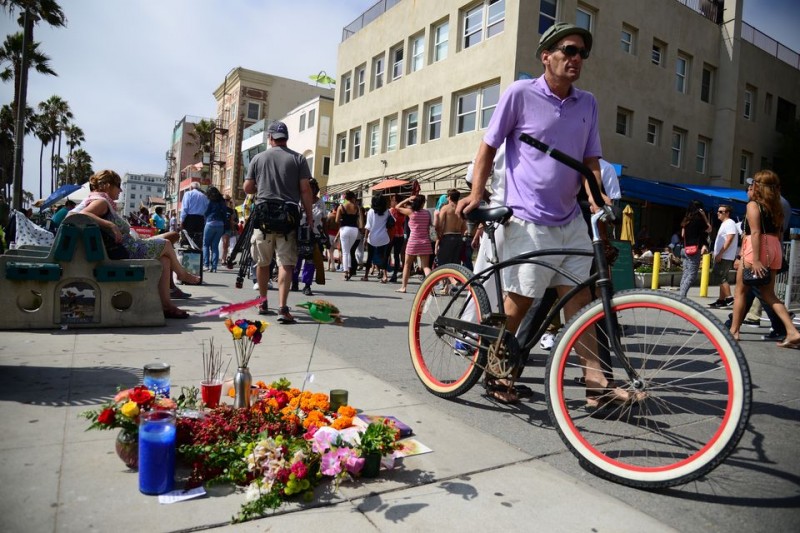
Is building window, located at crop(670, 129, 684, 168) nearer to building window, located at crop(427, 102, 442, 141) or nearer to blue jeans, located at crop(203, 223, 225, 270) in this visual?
building window, located at crop(427, 102, 442, 141)

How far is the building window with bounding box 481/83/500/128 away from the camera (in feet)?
65.6

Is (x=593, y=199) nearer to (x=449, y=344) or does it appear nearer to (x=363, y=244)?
(x=449, y=344)

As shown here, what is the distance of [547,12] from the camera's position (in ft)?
64.1

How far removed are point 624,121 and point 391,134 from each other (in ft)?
33.3

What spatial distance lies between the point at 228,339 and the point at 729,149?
25980 mm

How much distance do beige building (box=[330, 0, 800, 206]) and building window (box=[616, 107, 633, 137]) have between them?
0.13ft

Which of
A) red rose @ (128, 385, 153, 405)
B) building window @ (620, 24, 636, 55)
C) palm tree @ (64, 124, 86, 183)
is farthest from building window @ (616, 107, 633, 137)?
palm tree @ (64, 124, 86, 183)

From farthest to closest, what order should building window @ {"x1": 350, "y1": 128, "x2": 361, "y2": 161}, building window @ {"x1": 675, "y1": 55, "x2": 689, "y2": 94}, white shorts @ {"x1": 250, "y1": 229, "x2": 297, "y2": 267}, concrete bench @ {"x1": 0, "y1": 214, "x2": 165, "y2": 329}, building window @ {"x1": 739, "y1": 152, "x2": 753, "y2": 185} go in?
building window @ {"x1": 350, "y1": 128, "x2": 361, "y2": 161} < building window @ {"x1": 739, "y1": 152, "x2": 753, "y2": 185} < building window @ {"x1": 675, "y1": 55, "x2": 689, "y2": 94} < white shorts @ {"x1": 250, "y1": 229, "x2": 297, "y2": 267} < concrete bench @ {"x1": 0, "y1": 214, "x2": 165, "y2": 329}

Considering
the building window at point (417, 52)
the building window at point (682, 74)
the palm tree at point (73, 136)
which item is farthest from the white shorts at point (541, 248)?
the palm tree at point (73, 136)

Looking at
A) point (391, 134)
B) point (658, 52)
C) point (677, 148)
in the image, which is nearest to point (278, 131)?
point (391, 134)

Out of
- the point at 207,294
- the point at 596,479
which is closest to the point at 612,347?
the point at 596,479

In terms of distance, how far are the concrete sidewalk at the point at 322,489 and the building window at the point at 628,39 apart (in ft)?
73.3

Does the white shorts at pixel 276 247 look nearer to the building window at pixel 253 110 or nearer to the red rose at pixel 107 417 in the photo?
the red rose at pixel 107 417

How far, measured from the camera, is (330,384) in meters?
3.62
